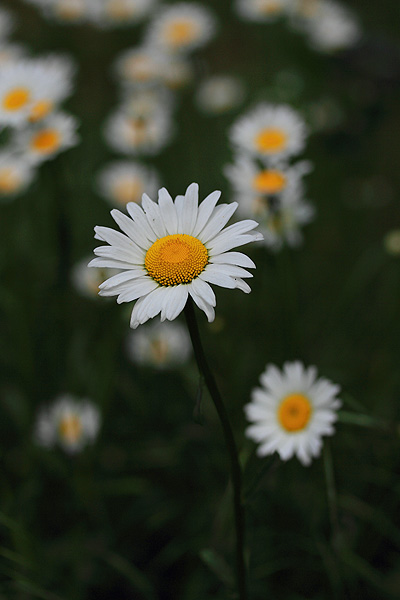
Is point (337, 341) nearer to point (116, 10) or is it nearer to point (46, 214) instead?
point (46, 214)

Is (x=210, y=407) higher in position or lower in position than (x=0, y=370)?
lower

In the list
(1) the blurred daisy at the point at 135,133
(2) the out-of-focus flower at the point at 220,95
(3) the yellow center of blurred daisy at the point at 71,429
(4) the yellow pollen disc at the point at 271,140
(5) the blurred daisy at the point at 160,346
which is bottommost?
(3) the yellow center of blurred daisy at the point at 71,429

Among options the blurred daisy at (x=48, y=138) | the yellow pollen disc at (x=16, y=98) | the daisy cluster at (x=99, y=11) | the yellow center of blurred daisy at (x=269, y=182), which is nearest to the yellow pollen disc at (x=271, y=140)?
the yellow center of blurred daisy at (x=269, y=182)

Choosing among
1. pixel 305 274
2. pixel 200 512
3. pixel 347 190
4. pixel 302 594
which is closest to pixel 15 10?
pixel 347 190

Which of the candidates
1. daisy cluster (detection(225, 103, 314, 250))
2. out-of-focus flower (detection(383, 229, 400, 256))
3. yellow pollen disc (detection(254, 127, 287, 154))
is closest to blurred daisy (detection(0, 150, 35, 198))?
daisy cluster (detection(225, 103, 314, 250))

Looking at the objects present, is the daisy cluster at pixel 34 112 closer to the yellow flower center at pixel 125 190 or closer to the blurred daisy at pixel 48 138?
the blurred daisy at pixel 48 138

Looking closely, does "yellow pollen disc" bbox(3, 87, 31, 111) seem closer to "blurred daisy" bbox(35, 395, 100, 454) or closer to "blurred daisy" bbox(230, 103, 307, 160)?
"blurred daisy" bbox(230, 103, 307, 160)
